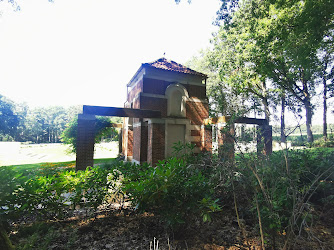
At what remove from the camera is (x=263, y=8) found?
1291 centimetres

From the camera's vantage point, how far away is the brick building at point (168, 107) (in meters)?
11.8

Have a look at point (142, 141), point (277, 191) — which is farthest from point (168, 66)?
point (277, 191)

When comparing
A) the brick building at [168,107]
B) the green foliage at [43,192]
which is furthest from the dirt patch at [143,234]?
the brick building at [168,107]

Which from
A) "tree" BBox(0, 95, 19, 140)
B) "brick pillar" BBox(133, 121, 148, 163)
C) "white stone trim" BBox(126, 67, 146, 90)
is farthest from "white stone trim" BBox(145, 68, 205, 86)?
"tree" BBox(0, 95, 19, 140)

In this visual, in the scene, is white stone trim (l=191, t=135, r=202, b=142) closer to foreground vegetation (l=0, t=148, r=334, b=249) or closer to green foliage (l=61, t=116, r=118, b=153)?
green foliage (l=61, t=116, r=118, b=153)

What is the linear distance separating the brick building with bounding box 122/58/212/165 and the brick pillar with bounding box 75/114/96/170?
12.0ft

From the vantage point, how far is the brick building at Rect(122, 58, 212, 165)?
464 inches

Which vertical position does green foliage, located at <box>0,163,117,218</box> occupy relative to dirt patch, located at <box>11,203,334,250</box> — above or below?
above

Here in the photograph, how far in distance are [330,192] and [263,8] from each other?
1387cm

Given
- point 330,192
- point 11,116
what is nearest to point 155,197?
point 330,192

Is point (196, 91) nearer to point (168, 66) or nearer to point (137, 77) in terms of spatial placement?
point (168, 66)

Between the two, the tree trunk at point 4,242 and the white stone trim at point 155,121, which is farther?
the white stone trim at point 155,121

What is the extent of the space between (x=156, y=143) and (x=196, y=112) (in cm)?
472

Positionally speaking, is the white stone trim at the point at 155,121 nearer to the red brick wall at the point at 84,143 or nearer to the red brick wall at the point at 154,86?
the red brick wall at the point at 154,86
